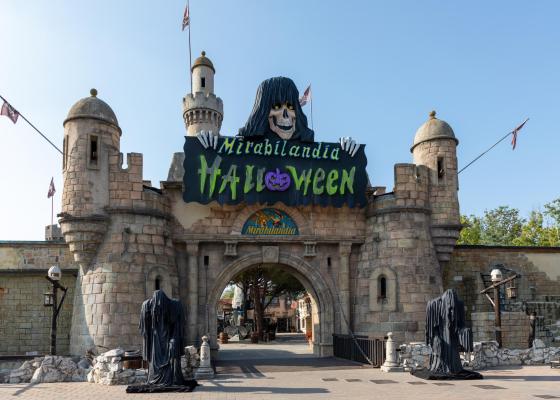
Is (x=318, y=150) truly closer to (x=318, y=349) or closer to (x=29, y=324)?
(x=318, y=349)

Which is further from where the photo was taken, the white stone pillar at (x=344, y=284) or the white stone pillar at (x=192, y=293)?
the white stone pillar at (x=344, y=284)

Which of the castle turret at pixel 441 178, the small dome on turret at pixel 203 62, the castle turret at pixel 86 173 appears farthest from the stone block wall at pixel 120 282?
the small dome on turret at pixel 203 62

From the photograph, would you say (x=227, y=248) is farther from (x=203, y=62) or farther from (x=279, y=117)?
(x=203, y=62)

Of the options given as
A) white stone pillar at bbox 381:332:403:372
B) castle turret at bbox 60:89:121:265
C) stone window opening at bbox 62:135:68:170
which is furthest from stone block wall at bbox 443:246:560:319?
stone window opening at bbox 62:135:68:170

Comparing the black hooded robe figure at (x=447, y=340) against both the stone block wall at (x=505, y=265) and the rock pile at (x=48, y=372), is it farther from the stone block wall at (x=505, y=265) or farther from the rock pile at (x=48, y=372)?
the rock pile at (x=48, y=372)

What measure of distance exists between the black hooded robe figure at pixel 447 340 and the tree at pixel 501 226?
39.4 meters

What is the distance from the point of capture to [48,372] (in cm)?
1543

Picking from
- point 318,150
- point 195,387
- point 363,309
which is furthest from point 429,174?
point 195,387

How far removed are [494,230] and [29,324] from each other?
44.6 meters

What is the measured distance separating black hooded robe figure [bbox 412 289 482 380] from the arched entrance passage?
6.67 meters

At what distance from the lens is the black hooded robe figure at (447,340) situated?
49.5 ft

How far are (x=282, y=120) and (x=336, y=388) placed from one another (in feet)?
40.7

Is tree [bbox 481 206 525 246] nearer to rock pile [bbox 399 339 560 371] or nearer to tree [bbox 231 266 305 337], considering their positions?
tree [bbox 231 266 305 337]

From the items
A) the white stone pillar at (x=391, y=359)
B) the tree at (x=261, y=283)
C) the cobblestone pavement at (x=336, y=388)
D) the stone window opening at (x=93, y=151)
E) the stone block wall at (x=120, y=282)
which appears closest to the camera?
the cobblestone pavement at (x=336, y=388)
